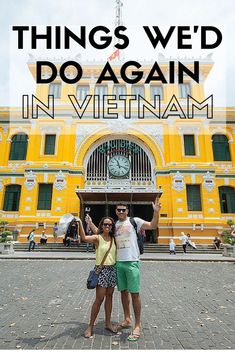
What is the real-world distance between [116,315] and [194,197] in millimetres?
19903

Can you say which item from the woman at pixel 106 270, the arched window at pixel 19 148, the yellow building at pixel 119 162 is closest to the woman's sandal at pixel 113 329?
the woman at pixel 106 270

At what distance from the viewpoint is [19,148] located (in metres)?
26.3

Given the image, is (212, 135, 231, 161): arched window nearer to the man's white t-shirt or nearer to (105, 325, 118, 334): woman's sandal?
the man's white t-shirt

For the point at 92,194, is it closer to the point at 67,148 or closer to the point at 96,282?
the point at 67,148

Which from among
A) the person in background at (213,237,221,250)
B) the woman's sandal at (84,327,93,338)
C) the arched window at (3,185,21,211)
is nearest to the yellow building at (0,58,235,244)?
the arched window at (3,185,21,211)

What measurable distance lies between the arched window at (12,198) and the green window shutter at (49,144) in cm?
404

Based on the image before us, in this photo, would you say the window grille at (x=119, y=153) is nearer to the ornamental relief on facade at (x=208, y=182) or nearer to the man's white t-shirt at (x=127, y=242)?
the ornamental relief on facade at (x=208, y=182)

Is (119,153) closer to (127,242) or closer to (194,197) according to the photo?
(194,197)

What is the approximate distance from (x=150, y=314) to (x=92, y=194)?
1690 cm

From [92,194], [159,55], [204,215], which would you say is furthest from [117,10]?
[204,215]

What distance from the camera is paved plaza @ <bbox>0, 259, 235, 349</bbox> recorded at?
399cm

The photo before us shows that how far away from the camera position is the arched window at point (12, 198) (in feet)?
81.4

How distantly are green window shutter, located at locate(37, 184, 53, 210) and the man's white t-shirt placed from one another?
65.8 feet

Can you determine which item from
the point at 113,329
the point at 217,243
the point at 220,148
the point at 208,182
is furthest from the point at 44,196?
the point at 113,329
